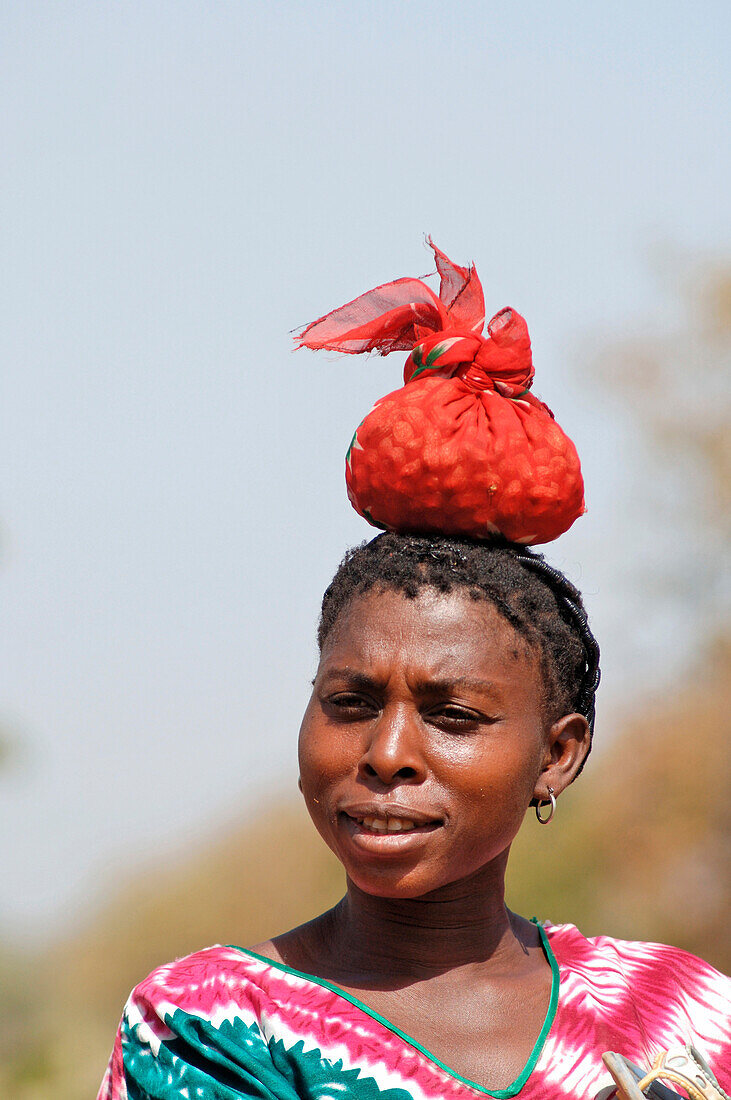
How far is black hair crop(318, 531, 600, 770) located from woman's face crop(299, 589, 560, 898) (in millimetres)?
33

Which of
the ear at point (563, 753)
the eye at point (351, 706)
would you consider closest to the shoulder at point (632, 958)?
the ear at point (563, 753)

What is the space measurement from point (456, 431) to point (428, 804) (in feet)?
2.11

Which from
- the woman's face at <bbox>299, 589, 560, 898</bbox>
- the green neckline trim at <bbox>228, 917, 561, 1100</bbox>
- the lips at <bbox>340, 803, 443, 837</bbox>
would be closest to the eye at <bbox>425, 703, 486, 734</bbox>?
the woman's face at <bbox>299, 589, 560, 898</bbox>

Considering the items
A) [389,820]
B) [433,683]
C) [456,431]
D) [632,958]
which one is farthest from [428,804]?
[632,958]

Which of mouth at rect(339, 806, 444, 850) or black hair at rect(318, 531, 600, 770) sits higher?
black hair at rect(318, 531, 600, 770)

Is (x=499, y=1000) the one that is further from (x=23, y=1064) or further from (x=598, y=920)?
(x=598, y=920)

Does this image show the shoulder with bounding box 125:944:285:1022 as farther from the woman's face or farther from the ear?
the ear

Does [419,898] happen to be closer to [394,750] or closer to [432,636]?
[394,750]

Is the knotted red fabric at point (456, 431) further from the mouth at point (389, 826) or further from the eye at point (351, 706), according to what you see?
the mouth at point (389, 826)

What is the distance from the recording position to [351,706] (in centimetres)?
216

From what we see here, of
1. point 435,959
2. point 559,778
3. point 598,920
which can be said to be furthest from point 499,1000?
point 598,920

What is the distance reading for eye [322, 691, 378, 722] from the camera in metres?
2.15

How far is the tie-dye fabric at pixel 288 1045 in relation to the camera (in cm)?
198

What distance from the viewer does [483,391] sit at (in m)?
2.36
